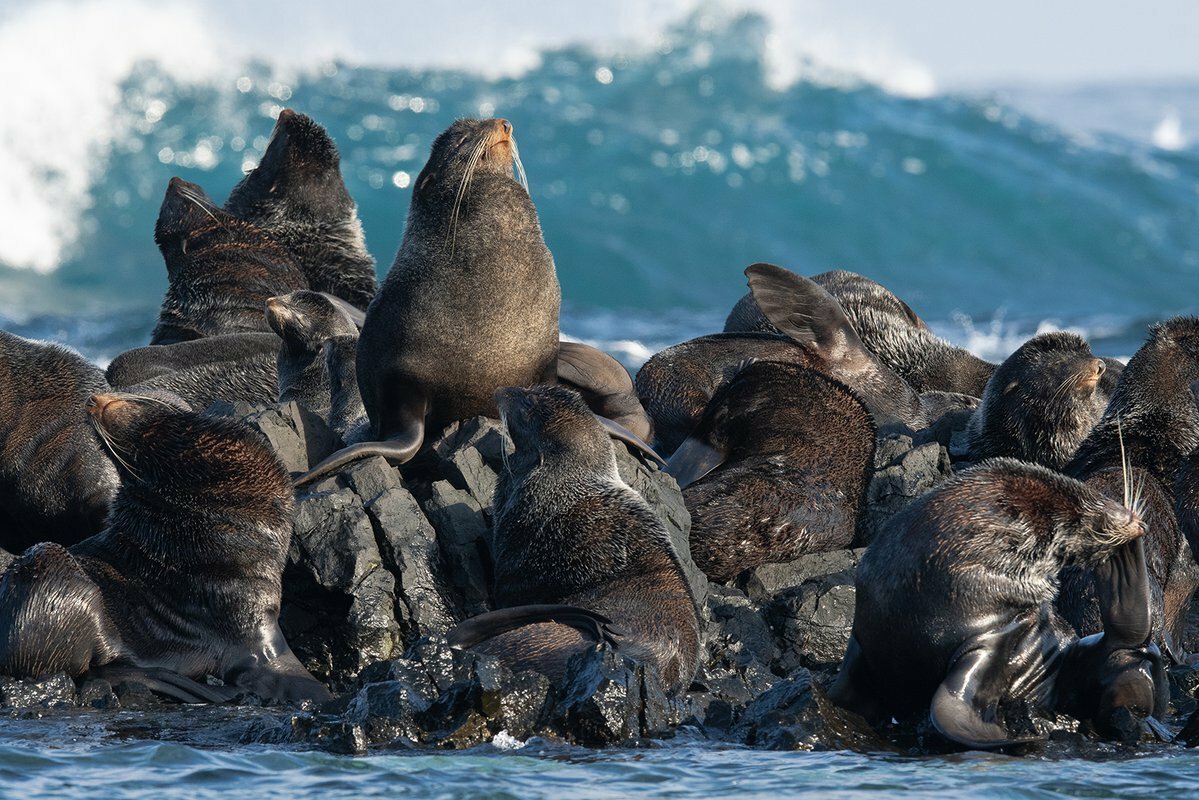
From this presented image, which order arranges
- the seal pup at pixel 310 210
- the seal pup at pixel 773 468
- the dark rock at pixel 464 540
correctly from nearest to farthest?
the dark rock at pixel 464 540 < the seal pup at pixel 773 468 < the seal pup at pixel 310 210

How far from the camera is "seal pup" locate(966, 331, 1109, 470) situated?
9.54m

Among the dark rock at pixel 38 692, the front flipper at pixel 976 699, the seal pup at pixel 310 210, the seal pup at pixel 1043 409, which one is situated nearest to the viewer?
the front flipper at pixel 976 699

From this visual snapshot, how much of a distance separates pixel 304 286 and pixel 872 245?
25413 mm

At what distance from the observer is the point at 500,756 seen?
5668 mm

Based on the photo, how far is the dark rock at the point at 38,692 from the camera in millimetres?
6469

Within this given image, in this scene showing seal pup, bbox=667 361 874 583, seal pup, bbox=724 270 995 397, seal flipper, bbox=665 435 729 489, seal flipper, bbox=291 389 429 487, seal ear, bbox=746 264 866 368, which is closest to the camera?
seal flipper, bbox=291 389 429 487

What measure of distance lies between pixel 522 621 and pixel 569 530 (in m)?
0.64

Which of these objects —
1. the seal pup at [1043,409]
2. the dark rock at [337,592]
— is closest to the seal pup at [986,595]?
the dark rock at [337,592]

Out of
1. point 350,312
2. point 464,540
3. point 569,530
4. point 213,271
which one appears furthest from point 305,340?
point 569,530

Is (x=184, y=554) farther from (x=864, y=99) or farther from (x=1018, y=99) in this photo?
(x=1018, y=99)

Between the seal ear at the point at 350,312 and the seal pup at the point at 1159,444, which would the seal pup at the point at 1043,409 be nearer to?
the seal pup at the point at 1159,444

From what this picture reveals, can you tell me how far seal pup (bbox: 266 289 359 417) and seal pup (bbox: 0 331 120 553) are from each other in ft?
4.41

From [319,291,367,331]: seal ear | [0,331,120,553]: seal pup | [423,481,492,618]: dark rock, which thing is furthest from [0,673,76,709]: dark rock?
[319,291,367,331]: seal ear

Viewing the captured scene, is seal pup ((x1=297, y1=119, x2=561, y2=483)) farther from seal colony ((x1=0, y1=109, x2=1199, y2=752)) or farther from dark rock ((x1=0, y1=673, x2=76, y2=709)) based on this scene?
dark rock ((x1=0, y1=673, x2=76, y2=709))
